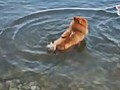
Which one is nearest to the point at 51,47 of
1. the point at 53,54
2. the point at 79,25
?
the point at 53,54

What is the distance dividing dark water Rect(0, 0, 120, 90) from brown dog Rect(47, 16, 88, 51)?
276 mm

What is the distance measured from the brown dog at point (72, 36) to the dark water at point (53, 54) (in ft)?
0.90

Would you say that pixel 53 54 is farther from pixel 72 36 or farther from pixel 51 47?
pixel 72 36

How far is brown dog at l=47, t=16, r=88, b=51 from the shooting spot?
28.8 ft

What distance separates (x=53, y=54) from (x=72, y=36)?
0.81 m

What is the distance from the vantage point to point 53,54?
895 cm

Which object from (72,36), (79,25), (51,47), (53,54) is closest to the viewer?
(51,47)

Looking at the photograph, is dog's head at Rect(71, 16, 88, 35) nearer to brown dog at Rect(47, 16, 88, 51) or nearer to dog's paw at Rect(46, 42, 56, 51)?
brown dog at Rect(47, 16, 88, 51)

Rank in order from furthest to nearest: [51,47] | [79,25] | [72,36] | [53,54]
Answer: [79,25], [72,36], [53,54], [51,47]

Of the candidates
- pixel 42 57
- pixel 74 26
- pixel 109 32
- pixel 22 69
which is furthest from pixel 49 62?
pixel 109 32

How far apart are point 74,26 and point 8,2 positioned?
4148 millimetres

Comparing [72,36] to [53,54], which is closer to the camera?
[53,54]

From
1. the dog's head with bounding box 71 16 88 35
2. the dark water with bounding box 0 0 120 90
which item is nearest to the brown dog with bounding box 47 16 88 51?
the dog's head with bounding box 71 16 88 35

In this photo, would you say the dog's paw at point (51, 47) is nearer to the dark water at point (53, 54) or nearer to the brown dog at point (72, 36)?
the brown dog at point (72, 36)
